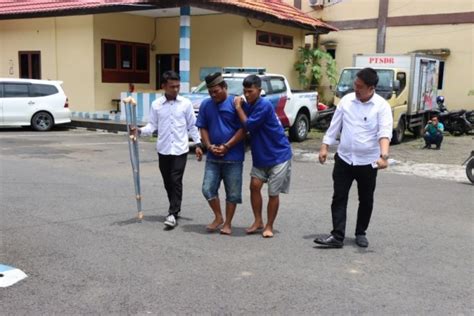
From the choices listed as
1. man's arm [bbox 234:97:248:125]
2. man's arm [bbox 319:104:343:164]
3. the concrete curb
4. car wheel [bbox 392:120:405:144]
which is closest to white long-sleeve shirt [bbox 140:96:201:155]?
man's arm [bbox 234:97:248:125]

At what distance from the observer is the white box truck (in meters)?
14.9

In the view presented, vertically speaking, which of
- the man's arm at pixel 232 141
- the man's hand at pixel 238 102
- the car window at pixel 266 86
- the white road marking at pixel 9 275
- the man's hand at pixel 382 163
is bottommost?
the white road marking at pixel 9 275

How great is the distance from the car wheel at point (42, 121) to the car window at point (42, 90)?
60cm

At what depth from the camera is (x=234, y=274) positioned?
4.52 meters

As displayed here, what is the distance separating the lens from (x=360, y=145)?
5207mm

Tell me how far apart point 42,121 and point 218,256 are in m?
13.0

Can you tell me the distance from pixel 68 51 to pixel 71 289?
1635 centimetres

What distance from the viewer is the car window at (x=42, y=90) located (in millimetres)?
15984

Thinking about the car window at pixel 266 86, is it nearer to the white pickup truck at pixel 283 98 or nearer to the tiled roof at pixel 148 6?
the white pickup truck at pixel 283 98

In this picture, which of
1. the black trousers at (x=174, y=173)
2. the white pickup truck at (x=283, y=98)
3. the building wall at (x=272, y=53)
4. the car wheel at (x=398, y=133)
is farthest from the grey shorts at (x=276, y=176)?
the building wall at (x=272, y=53)

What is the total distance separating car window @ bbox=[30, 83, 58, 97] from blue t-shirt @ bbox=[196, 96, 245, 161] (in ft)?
38.8

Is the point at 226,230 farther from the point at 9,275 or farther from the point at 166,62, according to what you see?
the point at 166,62

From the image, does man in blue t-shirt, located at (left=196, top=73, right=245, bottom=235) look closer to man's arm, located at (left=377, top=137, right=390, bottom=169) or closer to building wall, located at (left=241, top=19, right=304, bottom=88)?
man's arm, located at (left=377, top=137, right=390, bottom=169)

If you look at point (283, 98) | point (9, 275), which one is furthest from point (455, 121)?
point (9, 275)
